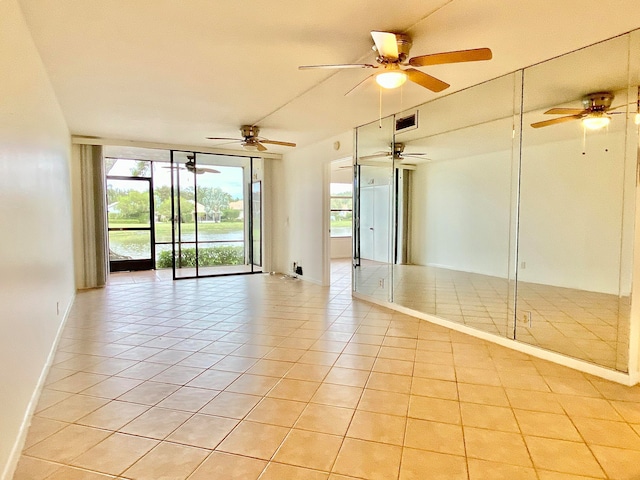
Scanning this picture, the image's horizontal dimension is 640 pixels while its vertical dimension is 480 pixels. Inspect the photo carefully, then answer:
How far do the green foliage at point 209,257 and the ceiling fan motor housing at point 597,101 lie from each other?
7.06 metres

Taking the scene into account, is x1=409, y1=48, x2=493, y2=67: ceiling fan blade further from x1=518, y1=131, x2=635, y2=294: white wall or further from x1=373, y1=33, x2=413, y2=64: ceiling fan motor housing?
x1=518, y1=131, x2=635, y2=294: white wall

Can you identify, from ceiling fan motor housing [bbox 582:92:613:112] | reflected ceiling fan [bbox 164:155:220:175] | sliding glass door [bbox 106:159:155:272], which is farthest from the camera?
sliding glass door [bbox 106:159:155:272]

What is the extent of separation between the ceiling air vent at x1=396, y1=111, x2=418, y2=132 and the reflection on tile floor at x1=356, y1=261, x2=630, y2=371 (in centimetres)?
222

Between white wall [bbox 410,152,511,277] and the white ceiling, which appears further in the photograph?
white wall [bbox 410,152,511,277]

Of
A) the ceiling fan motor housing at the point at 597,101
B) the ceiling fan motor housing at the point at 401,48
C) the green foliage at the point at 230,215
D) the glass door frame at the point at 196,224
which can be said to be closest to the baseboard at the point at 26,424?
the ceiling fan motor housing at the point at 401,48

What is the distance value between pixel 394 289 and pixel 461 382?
2.70m

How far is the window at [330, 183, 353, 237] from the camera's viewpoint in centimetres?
1070

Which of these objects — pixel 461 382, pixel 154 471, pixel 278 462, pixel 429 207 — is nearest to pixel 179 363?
pixel 154 471

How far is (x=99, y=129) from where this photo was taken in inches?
222

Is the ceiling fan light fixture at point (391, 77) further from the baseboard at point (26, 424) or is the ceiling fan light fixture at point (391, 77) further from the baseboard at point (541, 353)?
the baseboard at point (26, 424)

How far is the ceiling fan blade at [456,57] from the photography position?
220 centimetres

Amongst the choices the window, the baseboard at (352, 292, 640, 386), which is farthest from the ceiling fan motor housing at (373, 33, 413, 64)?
the window

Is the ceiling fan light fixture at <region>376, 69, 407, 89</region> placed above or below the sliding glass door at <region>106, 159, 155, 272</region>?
above

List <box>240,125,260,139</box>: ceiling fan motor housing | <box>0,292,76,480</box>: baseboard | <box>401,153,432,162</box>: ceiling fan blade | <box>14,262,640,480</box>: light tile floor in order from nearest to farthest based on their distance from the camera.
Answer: <box>0,292,76,480</box>: baseboard
<box>14,262,640,480</box>: light tile floor
<box>240,125,260,139</box>: ceiling fan motor housing
<box>401,153,432,162</box>: ceiling fan blade
